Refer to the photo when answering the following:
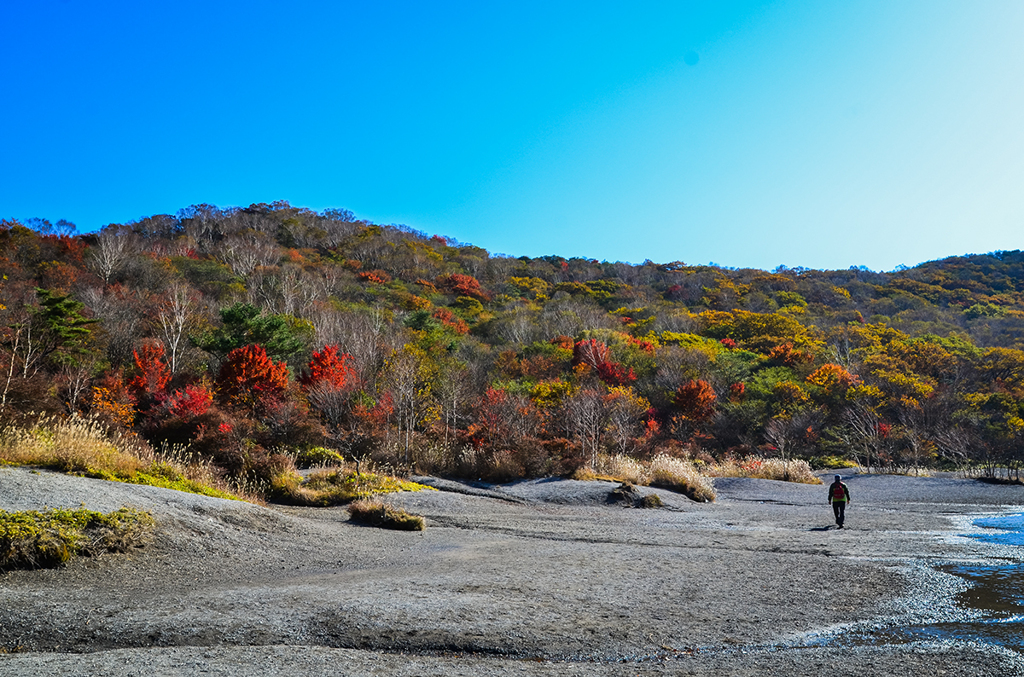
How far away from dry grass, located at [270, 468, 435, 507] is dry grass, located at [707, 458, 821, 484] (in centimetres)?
1506

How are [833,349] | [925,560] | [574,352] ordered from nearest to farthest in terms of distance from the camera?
1. [925,560]
2. [574,352]
3. [833,349]

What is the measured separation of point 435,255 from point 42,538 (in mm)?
72228

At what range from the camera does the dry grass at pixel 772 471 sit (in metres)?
23.9

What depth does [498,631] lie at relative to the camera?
475 centimetres

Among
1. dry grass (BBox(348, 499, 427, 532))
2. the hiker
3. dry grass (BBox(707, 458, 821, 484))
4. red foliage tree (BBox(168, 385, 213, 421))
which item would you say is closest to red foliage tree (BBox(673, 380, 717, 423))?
dry grass (BBox(707, 458, 821, 484))

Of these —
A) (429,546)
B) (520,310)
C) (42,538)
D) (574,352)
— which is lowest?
(429,546)

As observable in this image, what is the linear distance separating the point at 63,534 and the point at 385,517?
5.87m

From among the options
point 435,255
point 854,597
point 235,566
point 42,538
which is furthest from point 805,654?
point 435,255

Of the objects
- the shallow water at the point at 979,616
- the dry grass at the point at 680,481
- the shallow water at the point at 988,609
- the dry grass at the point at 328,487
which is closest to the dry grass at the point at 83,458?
the dry grass at the point at 328,487

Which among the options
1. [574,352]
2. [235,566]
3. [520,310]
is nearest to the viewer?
[235,566]

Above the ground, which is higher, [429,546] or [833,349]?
[833,349]

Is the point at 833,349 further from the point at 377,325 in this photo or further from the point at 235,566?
the point at 235,566

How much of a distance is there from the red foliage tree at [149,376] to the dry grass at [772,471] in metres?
23.4

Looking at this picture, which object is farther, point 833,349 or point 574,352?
point 833,349
